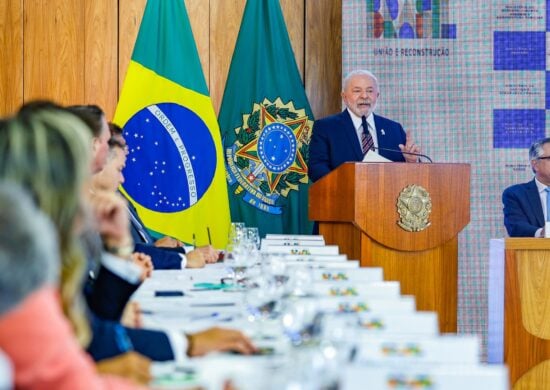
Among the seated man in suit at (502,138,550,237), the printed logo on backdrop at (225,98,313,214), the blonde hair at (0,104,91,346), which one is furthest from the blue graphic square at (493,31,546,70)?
the blonde hair at (0,104,91,346)

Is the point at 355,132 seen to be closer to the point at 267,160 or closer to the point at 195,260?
the point at 267,160

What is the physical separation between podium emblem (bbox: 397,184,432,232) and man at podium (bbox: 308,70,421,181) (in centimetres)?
148

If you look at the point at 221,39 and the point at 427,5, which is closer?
the point at 427,5

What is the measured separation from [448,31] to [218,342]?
5296 mm

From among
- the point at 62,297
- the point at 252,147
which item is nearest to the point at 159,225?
the point at 252,147

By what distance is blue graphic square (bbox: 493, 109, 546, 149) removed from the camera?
22.9 feet

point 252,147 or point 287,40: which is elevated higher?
point 287,40

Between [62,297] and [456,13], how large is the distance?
5.75 m

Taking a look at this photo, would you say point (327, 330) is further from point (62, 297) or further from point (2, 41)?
point (2, 41)

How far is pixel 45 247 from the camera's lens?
1159 millimetres

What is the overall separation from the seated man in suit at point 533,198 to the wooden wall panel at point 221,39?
2.22 m

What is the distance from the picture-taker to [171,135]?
696 centimetres

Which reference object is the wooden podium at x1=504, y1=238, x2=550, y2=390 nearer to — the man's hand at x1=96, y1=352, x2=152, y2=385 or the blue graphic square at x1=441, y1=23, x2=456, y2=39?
the blue graphic square at x1=441, y1=23, x2=456, y2=39

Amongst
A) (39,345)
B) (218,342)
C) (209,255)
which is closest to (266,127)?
(209,255)
